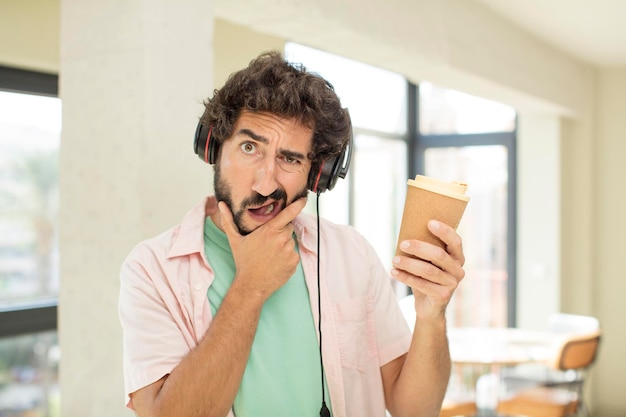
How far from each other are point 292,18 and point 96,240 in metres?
1.27

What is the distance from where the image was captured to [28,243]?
3.89 metres

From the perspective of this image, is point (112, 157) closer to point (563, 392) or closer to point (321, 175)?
point (321, 175)

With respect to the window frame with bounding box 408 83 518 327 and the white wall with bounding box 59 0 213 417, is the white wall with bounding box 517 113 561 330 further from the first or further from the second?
the white wall with bounding box 59 0 213 417

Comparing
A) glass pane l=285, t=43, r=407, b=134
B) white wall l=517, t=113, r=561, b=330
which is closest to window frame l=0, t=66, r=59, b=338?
glass pane l=285, t=43, r=407, b=134

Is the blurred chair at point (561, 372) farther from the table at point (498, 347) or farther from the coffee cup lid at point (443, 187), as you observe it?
the coffee cup lid at point (443, 187)

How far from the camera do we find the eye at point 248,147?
1.32 meters

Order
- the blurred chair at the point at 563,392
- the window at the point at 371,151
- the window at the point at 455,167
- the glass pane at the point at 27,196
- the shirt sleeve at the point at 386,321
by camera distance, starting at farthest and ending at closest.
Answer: the window at the point at 455,167 < the window at the point at 371,151 < the blurred chair at the point at 563,392 < the glass pane at the point at 27,196 < the shirt sleeve at the point at 386,321

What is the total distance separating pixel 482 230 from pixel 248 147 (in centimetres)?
535

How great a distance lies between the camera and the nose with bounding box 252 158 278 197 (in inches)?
50.8

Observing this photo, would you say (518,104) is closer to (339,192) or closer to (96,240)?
(339,192)

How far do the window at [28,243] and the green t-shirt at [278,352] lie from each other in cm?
261

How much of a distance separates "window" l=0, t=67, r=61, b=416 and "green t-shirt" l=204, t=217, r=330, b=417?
2.61 metres

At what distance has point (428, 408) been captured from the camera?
149cm

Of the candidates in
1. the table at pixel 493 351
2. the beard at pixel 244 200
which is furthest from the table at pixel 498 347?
the beard at pixel 244 200
